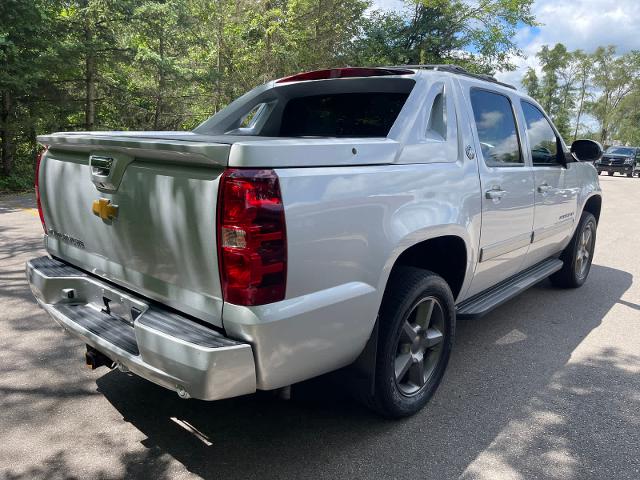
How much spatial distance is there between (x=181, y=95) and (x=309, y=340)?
A: 18.1 meters

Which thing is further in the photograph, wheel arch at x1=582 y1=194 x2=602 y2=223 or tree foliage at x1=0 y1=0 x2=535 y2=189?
tree foliage at x1=0 y1=0 x2=535 y2=189

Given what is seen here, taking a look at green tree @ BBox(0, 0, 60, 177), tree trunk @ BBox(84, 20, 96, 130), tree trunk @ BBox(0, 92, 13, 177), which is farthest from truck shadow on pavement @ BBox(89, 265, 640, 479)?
tree trunk @ BBox(84, 20, 96, 130)

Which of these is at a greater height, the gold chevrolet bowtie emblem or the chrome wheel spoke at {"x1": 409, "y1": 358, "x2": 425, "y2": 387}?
the gold chevrolet bowtie emblem

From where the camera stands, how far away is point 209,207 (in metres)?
1.91

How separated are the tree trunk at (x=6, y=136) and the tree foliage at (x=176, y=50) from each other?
0.03m

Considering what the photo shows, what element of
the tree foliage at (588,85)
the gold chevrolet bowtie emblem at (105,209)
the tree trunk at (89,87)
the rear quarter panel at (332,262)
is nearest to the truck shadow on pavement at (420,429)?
the rear quarter panel at (332,262)

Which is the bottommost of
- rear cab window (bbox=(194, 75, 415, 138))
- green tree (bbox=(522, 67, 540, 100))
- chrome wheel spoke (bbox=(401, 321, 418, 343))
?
chrome wheel spoke (bbox=(401, 321, 418, 343))

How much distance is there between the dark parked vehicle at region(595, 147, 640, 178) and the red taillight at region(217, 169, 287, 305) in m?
33.2

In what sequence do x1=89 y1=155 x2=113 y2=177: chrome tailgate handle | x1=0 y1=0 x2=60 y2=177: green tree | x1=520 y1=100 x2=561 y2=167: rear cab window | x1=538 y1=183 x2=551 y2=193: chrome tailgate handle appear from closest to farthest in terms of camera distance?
x1=89 y1=155 x2=113 y2=177: chrome tailgate handle → x1=538 y1=183 x2=551 y2=193: chrome tailgate handle → x1=520 y1=100 x2=561 y2=167: rear cab window → x1=0 y1=0 x2=60 y2=177: green tree

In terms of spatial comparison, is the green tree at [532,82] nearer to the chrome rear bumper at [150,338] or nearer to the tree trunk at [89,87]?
the tree trunk at [89,87]

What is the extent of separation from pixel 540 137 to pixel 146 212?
11.6ft

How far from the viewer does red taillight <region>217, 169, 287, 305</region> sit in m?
1.85

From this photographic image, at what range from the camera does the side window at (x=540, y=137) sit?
162 inches

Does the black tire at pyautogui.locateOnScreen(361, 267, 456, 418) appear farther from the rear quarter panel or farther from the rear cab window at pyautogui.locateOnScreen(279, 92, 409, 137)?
the rear cab window at pyautogui.locateOnScreen(279, 92, 409, 137)
